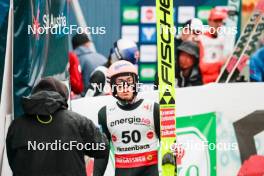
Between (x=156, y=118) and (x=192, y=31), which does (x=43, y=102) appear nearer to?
(x=156, y=118)

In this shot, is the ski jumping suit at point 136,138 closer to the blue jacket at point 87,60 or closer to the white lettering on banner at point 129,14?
the blue jacket at point 87,60

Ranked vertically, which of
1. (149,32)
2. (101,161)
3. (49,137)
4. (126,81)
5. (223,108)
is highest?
(149,32)

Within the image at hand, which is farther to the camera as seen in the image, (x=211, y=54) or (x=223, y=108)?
(x=211, y=54)

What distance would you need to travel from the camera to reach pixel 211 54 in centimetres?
1047

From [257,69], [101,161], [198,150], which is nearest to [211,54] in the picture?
[257,69]

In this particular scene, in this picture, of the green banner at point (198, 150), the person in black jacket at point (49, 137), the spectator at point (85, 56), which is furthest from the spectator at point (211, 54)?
the person in black jacket at point (49, 137)

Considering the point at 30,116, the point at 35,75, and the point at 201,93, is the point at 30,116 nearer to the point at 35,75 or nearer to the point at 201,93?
the point at 35,75

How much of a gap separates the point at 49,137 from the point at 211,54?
4.58 meters

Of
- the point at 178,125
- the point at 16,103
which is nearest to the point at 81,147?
the point at 16,103

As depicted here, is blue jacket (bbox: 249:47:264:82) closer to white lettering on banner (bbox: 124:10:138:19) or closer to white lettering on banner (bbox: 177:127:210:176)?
white lettering on banner (bbox: 177:127:210:176)

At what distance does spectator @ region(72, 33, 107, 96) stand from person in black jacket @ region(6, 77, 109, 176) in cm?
415

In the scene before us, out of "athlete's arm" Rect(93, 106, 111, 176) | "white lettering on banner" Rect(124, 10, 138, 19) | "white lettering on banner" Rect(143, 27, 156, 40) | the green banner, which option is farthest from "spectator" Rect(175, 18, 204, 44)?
"athlete's arm" Rect(93, 106, 111, 176)

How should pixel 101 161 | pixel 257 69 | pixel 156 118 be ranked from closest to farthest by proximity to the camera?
pixel 101 161 → pixel 156 118 → pixel 257 69

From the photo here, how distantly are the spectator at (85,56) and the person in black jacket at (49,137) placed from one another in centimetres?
415
